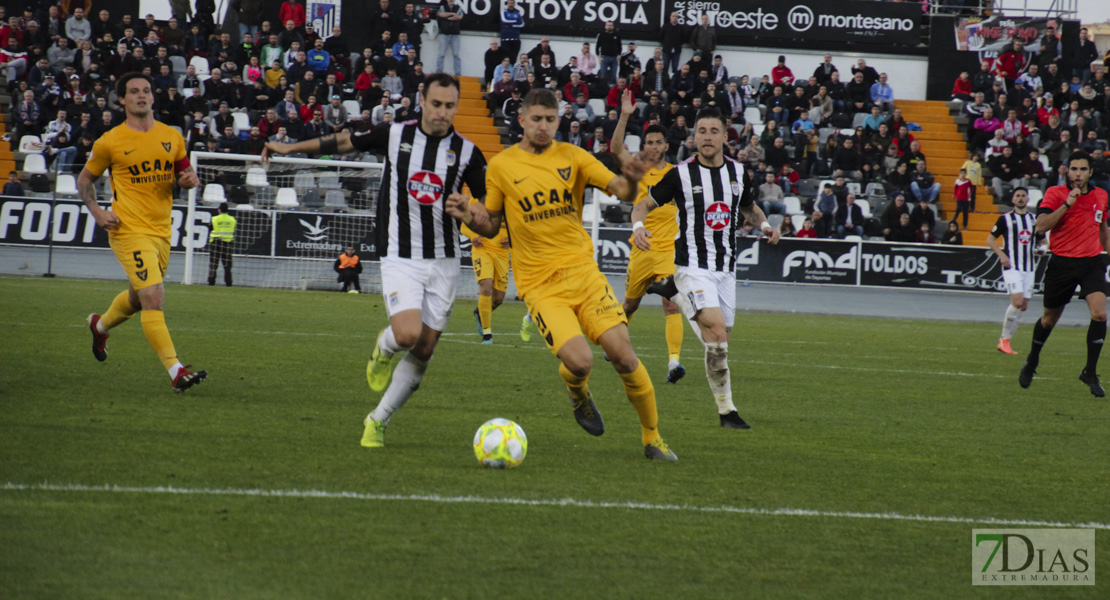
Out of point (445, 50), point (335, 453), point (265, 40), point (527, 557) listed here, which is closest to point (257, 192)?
point (265, 40)

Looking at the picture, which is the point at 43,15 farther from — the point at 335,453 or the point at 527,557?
the point at 527,557

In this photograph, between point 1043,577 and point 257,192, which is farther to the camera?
point 257,192

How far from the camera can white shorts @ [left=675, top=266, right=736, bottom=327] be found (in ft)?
27.3

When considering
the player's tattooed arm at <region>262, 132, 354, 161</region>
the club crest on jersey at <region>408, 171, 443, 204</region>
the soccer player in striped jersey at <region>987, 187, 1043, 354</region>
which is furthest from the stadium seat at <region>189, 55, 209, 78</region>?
the club crest on jersey at <region>408, 171, 443, 204</region>

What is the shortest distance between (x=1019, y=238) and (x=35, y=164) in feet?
67.7

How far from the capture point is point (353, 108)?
90.8ft

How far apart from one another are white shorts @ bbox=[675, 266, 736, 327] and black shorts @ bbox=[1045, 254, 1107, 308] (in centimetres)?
443

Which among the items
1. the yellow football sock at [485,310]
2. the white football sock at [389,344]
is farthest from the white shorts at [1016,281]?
the white football sock at [389,344]

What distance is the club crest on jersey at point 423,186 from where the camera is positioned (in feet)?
21.5

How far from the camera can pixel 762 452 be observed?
22.5 ft

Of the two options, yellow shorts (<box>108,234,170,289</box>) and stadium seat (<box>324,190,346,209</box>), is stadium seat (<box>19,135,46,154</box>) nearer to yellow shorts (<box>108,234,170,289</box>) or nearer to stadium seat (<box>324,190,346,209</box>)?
stadium seat (<box>324,190,346,209</box>)

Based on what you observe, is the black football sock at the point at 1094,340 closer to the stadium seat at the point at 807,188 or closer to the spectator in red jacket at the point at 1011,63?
the stadium seat at the point at 807,188

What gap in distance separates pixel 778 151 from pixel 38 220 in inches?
682

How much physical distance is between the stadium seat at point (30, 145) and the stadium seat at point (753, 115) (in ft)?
59.0
